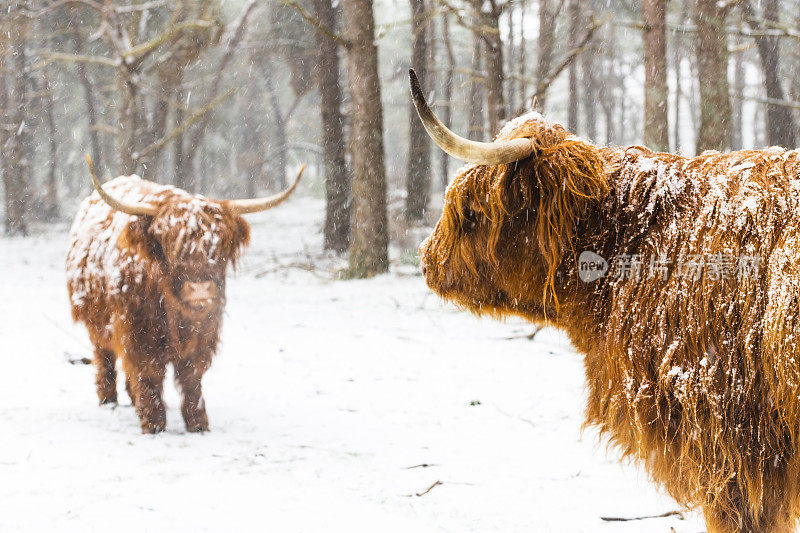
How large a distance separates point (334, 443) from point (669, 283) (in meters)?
2.69

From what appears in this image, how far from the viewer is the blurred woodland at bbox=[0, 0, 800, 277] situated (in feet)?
27.6

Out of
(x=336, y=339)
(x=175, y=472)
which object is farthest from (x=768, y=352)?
(x=336, y=339)

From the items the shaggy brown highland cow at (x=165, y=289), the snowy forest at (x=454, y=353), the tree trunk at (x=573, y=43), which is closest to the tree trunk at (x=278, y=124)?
the tree trunk at (x=573, y=43)

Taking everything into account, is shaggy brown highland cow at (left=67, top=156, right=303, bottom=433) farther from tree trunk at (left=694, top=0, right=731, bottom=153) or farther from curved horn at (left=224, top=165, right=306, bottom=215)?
tree trunk at (left=694, top=0, right=731, bottom=153)

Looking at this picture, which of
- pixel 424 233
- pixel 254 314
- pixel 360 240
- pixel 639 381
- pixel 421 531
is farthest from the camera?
pixel 424 233

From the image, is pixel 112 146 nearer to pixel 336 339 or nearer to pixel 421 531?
pixel 336 339

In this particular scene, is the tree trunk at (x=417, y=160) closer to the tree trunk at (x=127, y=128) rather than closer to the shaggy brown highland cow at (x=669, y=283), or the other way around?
the tree trunk at (x=127, y=128)

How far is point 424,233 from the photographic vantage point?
552 inches

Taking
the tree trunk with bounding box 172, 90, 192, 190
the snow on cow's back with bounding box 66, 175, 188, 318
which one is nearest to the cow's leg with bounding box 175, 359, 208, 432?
the snow on cow's back with bounding box 66, 175, 188, 318

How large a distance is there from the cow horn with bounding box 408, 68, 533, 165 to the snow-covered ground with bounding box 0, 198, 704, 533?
982 millimetres

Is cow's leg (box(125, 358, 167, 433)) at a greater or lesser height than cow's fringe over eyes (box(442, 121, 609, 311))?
lesser

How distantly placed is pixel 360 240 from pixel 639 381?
327 inches

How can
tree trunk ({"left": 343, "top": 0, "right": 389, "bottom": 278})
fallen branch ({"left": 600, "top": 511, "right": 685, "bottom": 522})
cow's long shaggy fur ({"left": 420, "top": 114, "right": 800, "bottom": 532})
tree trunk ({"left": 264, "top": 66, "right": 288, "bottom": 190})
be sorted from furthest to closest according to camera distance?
tree trunk ({"left": 264, "top": 66, "right": 288, "bottom": 190}) < tree trunk ({"left": 343, "top": 0, "right": 389, "bottom": 278}) < fallen branch ({"left": 600, "top": 511, "right": 685, "bottom": 522}) < cow's long shaggy fur ({"left": 420, "top": 114, "right": 800, "bottom": 532})

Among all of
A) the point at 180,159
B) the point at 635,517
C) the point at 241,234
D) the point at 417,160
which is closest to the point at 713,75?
the point at 241,234
